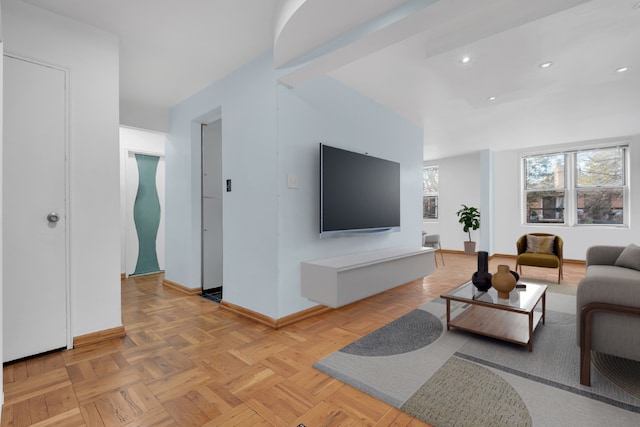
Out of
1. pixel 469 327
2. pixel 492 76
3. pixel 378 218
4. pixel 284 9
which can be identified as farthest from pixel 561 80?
pixel 284 9

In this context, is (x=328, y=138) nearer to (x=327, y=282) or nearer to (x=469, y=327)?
(x=327, y=282)

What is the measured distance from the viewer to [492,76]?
283 centimetres

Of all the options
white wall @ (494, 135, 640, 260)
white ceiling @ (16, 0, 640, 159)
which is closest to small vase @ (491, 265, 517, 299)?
white ceiling @ (16, 0, 640, 159)

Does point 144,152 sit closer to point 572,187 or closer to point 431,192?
point 431,192

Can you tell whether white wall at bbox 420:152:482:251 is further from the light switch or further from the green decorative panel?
the green decorative panel

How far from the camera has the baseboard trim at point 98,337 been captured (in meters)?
2.24

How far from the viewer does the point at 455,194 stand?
24.7 feet

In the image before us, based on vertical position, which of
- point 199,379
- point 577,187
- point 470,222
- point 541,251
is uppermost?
point 577,187

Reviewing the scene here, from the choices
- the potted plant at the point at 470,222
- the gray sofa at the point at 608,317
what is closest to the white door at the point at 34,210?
the gray sofa at the point at 608,317

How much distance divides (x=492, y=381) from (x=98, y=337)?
277cm

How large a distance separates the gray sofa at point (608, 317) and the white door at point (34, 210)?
337cm

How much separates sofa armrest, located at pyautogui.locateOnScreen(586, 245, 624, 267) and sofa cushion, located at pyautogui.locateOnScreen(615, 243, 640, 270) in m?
0.13

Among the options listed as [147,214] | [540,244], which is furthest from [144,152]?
[540,244]

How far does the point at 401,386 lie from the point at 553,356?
1171mm
